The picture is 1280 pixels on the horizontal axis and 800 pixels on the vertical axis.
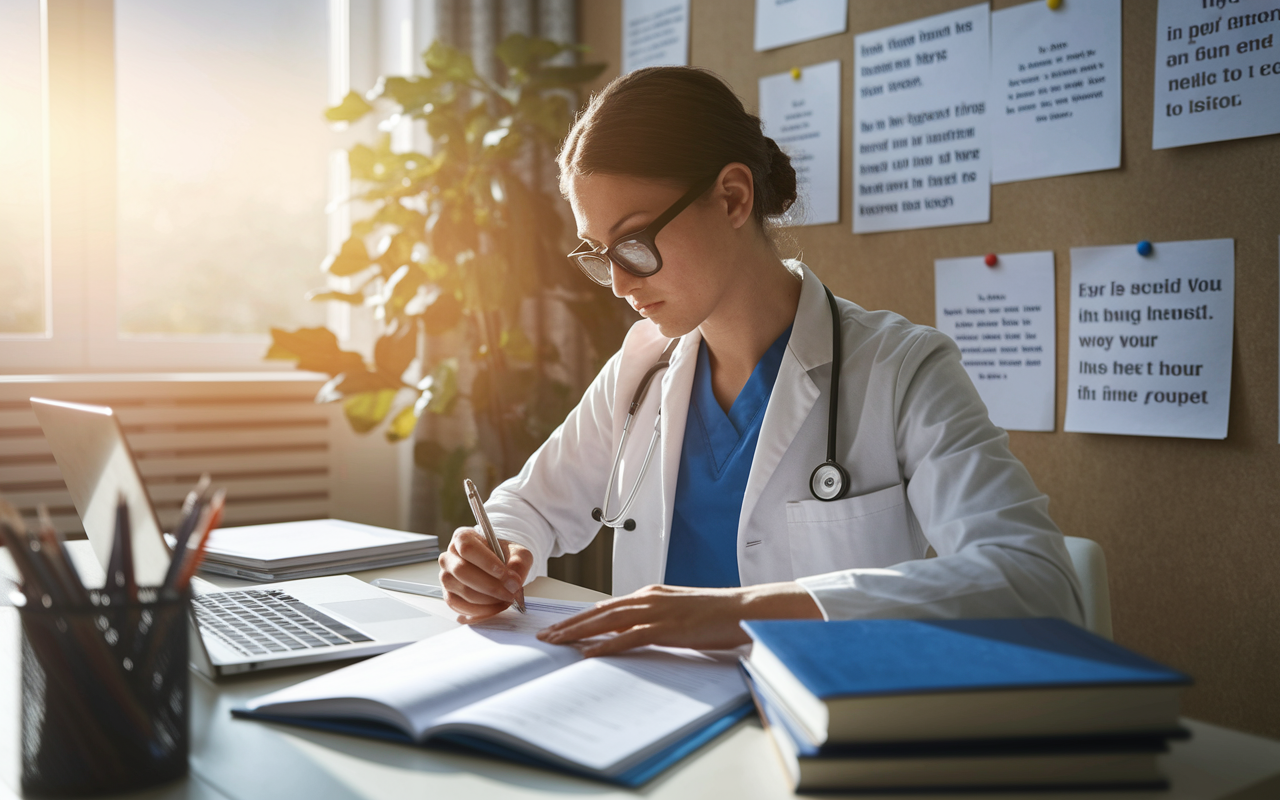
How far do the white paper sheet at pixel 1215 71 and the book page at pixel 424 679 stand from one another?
1.45 meters

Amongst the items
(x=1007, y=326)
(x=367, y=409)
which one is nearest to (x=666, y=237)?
(x=1007, y=326)

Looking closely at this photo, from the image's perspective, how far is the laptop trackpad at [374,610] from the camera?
1032mm

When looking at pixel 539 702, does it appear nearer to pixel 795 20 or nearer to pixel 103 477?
pixel 103 477

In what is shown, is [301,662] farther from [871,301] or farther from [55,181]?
[55,181]

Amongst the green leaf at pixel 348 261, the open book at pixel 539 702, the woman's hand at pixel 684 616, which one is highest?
the green leaf at pixel 348 261

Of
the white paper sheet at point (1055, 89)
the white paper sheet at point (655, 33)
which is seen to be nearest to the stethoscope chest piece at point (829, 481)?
the white paper sheet at point (1055, 89)

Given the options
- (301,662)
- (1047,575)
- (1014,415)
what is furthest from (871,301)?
(301,662)

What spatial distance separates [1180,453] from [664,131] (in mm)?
1094

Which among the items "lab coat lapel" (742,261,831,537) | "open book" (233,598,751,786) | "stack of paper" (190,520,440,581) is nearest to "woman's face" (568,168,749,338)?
"lab coat lapel" (742,261,831,537)

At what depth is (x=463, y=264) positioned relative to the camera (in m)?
2.43

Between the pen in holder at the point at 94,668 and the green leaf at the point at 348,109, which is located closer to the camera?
the pen in holder at the point at 94,668

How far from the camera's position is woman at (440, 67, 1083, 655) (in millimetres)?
1084

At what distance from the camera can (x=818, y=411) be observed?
1313 millimetres

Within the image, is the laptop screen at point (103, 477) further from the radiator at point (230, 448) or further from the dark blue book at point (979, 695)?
the radiator at point (230, 448)
